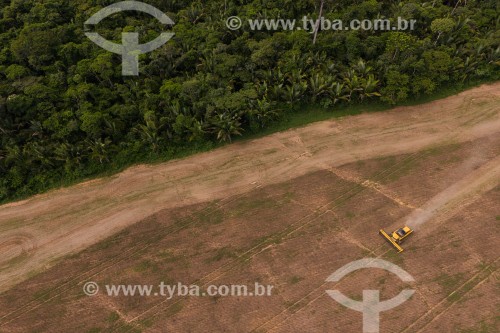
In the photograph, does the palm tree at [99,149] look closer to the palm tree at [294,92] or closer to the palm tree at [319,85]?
the palm tree at [294,92]

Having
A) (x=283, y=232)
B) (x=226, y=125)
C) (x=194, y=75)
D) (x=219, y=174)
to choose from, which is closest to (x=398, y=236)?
(x=283, y=232)

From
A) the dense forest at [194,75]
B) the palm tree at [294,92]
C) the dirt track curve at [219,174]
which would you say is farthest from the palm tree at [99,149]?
the palm tree at [294,92]

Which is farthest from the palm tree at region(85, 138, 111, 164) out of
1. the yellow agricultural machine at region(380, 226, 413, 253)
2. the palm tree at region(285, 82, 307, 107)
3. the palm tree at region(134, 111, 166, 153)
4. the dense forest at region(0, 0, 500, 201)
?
the yellow agricultural machine at region(380, 226, 413, 253)

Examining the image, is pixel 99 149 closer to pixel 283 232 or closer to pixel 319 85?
pixel 283 232

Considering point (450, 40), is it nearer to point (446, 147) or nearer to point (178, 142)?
point (446, 147)

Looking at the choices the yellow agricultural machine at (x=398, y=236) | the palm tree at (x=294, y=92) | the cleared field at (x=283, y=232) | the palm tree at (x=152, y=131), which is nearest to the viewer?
the cleared field at (x=283, y=232)
